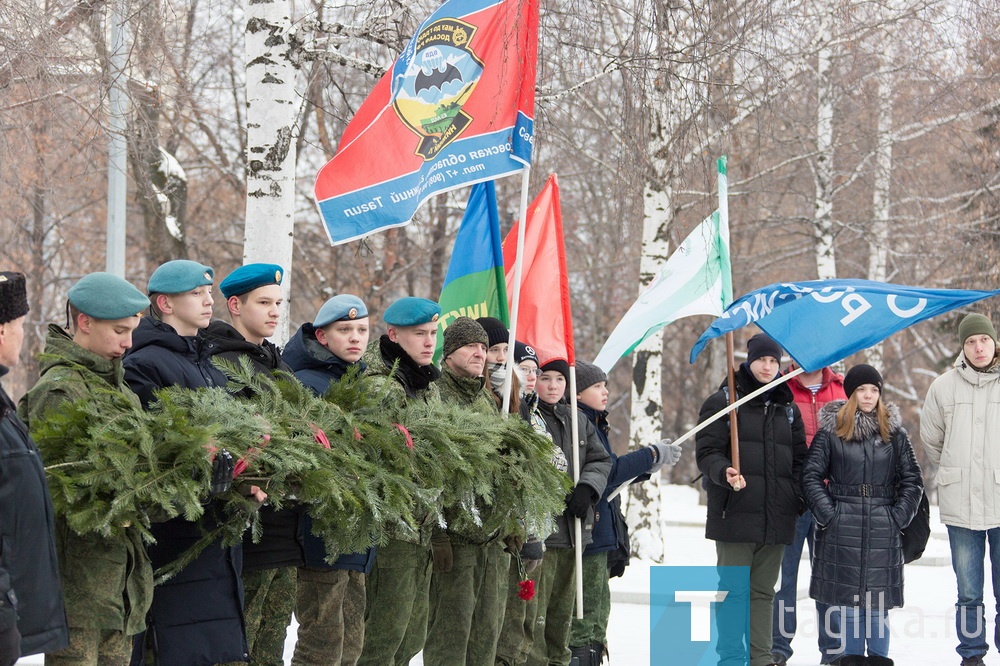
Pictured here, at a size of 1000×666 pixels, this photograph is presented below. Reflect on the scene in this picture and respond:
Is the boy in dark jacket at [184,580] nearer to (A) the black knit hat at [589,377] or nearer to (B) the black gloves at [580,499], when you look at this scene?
(B) the black gloves at [580,499]

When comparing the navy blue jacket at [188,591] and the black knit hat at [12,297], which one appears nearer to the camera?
the black knit hat at [12,297]

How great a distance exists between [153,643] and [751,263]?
21.7 metres

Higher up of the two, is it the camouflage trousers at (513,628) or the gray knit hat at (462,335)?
the gray knit hat at (462,335)

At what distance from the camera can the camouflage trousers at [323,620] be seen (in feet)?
17.3

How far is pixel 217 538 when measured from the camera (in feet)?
15.5

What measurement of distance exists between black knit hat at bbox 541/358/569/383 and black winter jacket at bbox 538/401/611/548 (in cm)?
20

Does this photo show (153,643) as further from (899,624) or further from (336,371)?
(899,624)

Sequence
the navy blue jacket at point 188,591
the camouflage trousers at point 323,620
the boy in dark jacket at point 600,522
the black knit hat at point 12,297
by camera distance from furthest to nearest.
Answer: the boy in dark jacket at point 600,522, the camouflage trousers at point 323,620, the navy blue jacket at point 188,591, the black knit hat at point 12,297

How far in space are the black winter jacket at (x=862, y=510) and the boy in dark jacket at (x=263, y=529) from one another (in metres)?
3.89

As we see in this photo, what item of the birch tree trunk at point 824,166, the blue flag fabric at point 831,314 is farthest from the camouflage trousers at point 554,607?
the birch tree trunk at point 824,166

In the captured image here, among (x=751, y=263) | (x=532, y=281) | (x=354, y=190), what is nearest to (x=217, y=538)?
(x=354, y=190)

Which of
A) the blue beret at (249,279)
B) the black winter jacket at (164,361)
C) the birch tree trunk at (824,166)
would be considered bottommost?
the black winter jacket at (164,361)

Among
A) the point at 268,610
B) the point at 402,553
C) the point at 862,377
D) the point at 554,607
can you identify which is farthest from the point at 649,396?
the point at 268,610

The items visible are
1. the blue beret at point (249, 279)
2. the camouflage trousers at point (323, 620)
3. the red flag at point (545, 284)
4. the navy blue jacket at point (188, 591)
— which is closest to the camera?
the navy blue jacket at point (188, 591)
